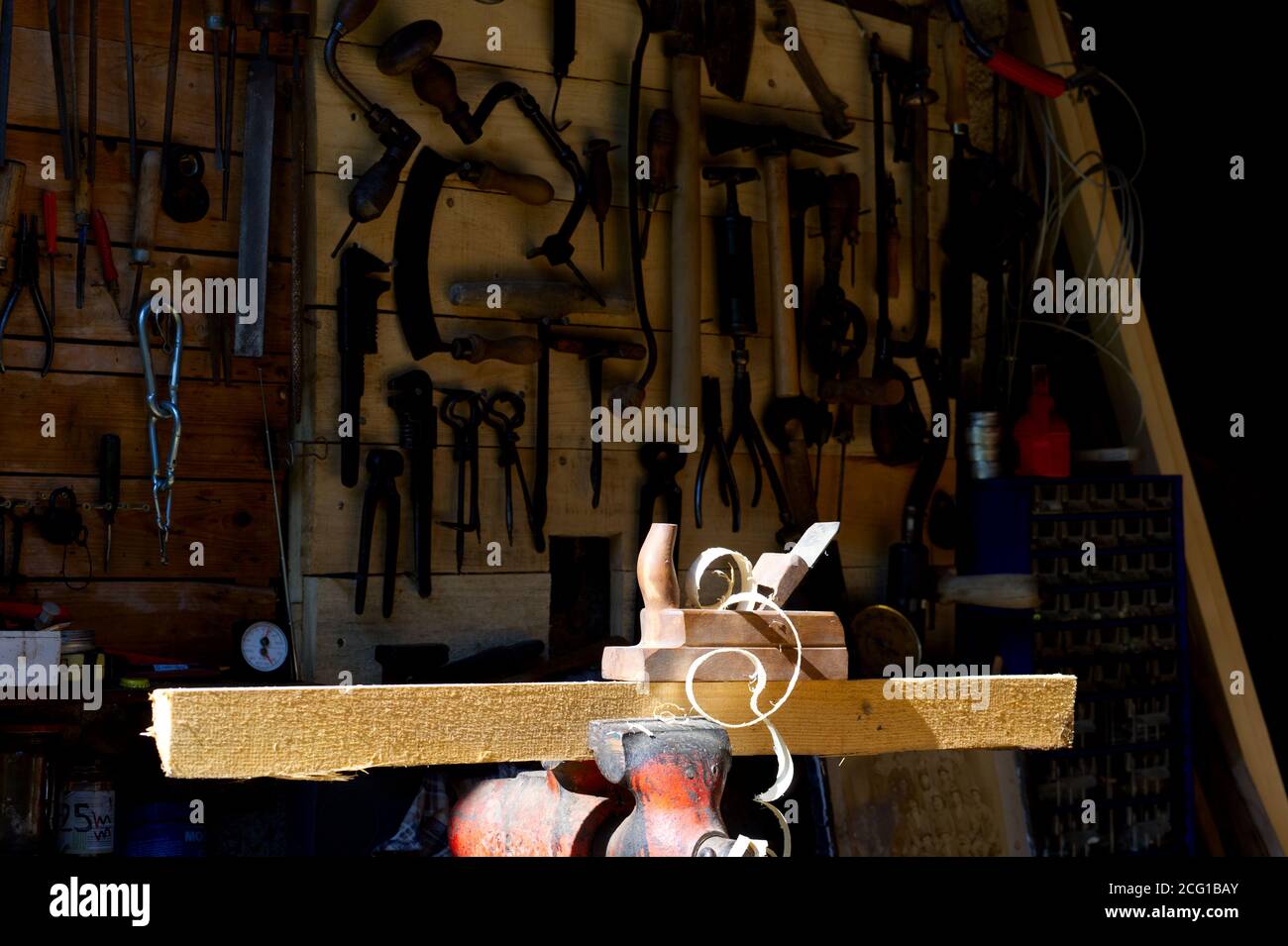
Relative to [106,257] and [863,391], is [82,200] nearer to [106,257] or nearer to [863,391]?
[106,257]

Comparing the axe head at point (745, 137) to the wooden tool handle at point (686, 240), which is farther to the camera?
the axe head at point (745, 137)

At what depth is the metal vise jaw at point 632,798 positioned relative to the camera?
1.55 metres

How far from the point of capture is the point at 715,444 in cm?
343

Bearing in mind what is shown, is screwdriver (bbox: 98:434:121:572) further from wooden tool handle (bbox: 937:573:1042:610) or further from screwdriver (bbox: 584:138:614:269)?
wooden tool handle (bbox: 937:573:1042:610)

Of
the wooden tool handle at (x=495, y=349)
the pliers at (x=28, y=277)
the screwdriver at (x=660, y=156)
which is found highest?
the screwdriver at (x=660, y=156)

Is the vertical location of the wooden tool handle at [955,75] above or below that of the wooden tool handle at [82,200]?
above

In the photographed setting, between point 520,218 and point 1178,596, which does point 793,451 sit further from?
point 1178,596

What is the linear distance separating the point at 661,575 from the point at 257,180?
65.5 inches

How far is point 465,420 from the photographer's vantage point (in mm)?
3139

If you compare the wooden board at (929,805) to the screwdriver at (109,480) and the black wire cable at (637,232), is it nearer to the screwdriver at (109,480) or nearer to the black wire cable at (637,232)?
the black wire cable at (637,232)

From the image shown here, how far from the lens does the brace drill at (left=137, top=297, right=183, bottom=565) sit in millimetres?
2898

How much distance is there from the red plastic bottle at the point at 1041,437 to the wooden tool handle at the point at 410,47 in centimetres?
183

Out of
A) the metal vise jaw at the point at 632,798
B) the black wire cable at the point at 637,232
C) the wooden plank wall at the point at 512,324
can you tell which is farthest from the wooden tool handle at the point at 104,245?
the metal vise jaw at the point at 632,798

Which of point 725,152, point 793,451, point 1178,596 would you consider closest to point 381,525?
point 793,451
